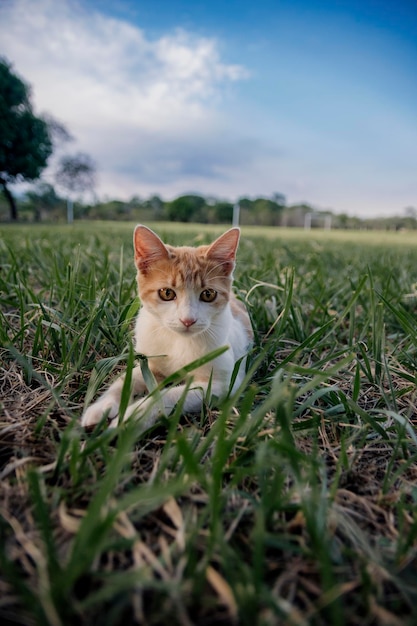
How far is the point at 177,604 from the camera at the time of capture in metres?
0.52

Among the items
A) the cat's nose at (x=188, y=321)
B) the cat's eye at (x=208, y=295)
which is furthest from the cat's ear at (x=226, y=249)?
the cat's nose at (x=188, y=321)

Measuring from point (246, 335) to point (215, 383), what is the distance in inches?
18.5

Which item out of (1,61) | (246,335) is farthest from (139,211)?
(246,335)

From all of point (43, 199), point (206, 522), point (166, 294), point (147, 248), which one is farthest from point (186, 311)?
point (43, 199)

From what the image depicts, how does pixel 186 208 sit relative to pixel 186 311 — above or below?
above

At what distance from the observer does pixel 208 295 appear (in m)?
1.41

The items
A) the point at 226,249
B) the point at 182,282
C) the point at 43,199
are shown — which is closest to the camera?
the point at 182,282

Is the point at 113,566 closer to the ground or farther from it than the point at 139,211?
closer to the ground

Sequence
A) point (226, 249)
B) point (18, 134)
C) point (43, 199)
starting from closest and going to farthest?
point (226, 249)
point (18, 134)
point (43, 199)

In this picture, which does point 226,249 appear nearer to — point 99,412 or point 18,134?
point 99,412

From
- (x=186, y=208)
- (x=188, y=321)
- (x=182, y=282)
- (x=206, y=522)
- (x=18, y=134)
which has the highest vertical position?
(x=18, y=134)

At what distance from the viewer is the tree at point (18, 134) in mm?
19547

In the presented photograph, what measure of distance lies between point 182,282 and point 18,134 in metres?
24.0

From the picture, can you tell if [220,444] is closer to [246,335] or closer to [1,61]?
[246,335]
